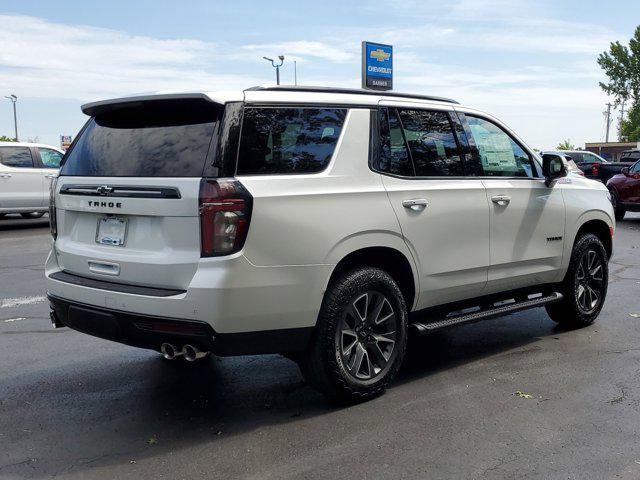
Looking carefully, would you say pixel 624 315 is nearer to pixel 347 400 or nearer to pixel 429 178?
pixel 429 178

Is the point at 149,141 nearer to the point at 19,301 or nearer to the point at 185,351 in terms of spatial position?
the point at 185,351

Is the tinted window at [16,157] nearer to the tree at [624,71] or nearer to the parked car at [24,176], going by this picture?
the parked car at [24,176]

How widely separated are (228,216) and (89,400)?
178 centimetres

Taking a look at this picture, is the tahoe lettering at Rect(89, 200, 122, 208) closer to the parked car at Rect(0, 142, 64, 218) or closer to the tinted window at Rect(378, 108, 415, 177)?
the tinted window at Rect(378, 108, 415, 177)

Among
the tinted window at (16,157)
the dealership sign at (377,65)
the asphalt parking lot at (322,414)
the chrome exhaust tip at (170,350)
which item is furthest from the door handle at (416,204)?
the dealership sign at (377,65)

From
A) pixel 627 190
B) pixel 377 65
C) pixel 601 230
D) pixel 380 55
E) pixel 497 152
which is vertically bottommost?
pixel 627 190

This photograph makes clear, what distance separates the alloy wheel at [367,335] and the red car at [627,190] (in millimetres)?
14249

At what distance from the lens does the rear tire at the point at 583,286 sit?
6.29 metres

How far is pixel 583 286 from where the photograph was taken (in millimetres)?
6469

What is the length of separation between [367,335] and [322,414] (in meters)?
0.56

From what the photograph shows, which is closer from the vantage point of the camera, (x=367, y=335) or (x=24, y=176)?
(x=367, y=335)

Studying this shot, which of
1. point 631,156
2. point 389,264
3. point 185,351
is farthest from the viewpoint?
point 631,156

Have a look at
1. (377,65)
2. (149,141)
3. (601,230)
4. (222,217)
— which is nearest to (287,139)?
(222,217)

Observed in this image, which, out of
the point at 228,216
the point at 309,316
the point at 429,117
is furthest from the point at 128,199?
the point at 429,117
